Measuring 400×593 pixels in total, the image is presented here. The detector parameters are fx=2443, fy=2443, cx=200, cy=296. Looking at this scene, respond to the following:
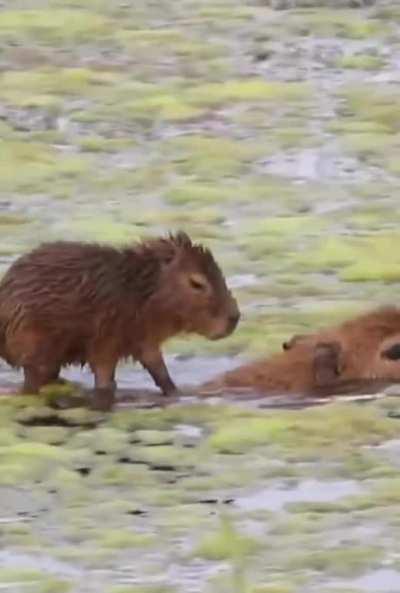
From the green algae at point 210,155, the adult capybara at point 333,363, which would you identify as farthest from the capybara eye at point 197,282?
the green algae at point 210,155

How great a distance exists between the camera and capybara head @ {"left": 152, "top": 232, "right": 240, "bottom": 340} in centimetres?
838

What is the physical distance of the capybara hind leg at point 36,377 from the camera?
27.2 ft

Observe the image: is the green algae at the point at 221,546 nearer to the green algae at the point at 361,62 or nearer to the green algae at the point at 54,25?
the green algae at the point at 361,62

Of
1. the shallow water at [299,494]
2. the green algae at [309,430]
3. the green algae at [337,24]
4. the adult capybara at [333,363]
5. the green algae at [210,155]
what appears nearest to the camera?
the shallow water at [299,494]

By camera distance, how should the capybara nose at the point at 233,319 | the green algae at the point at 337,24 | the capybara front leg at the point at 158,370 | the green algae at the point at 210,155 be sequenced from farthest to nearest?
the green algae at the point at 337,24, the green algae at the point at 210,155, the capybara nose at the point at 233,319, the capybara front leg at the point at 158,370

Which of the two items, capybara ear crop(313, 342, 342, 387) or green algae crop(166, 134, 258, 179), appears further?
green algae crop(166, 134, 258, 179)

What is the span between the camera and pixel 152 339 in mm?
8352

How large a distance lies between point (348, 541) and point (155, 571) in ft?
1.90

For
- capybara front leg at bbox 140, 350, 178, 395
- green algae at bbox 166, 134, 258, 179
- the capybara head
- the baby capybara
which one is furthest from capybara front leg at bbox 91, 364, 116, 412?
green algae at bbox 166, 134, 258, 179

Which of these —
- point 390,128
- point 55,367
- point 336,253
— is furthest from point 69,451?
point 390,128

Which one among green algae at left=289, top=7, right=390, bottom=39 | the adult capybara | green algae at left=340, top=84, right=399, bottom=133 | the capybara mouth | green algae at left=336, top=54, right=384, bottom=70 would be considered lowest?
the adult capybara

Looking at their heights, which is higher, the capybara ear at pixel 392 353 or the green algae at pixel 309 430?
the capybara ear at pixel 392 353

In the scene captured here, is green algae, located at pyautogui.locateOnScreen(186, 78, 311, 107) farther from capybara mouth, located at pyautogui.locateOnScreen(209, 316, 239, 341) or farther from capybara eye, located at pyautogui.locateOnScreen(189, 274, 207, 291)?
capybara eye, located at pyautogui.locateOnScreen(189, 274, 207, 291)

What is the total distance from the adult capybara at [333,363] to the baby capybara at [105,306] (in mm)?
269
